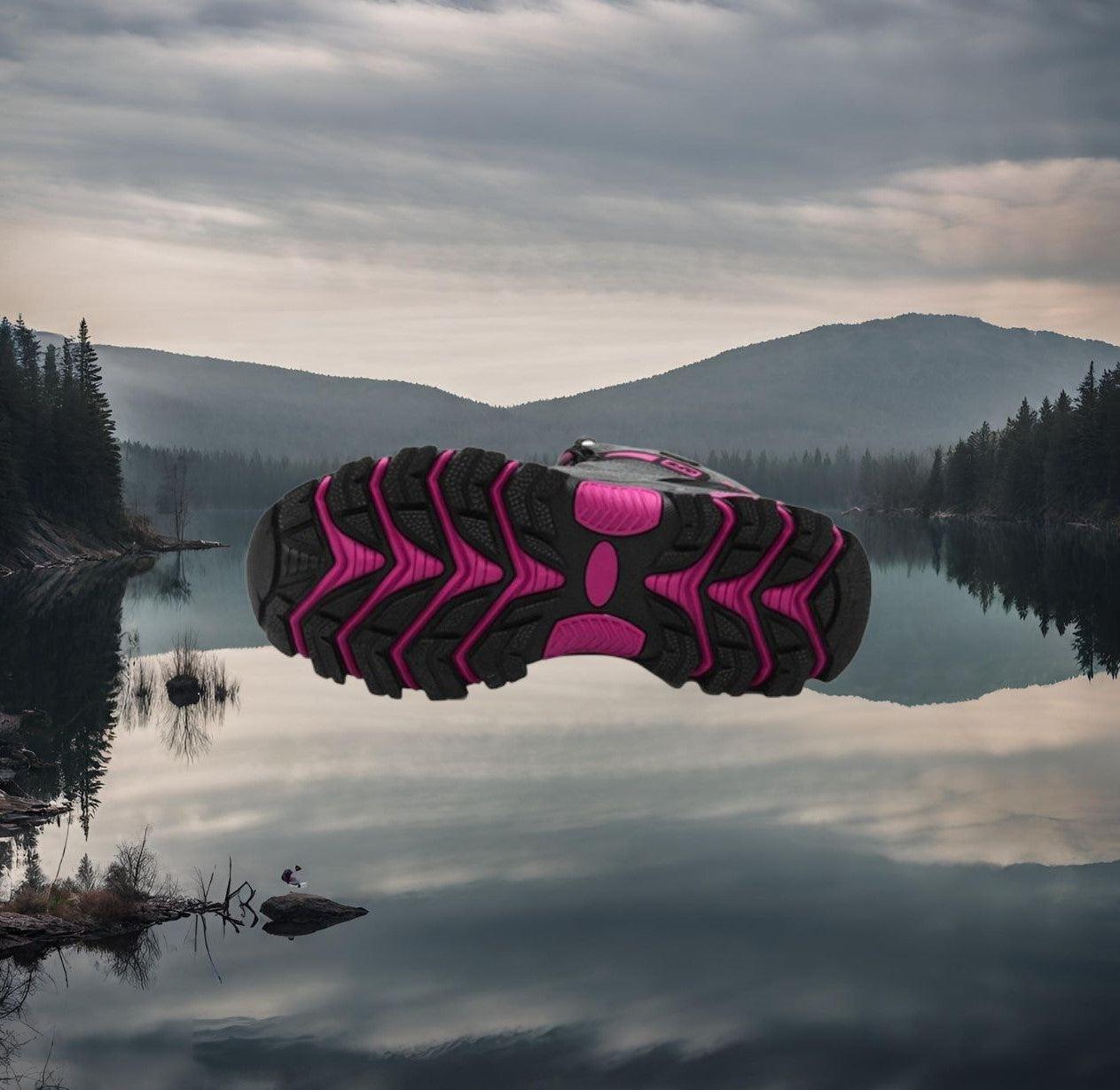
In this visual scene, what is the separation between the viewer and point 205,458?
7677 inches

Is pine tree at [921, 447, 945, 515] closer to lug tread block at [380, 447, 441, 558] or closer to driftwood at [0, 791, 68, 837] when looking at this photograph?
driftwood at [0, 791, 68, 837]

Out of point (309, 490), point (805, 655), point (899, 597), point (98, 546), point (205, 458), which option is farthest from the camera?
point (205, 458)

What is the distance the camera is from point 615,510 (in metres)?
6.12

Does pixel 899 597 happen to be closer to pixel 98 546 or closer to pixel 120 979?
pixel 98 546

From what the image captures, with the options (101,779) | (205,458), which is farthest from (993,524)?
(205,458)

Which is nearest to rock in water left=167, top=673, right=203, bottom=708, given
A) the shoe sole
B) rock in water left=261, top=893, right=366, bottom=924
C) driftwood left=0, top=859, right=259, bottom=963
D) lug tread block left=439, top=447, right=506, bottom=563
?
rock in water left=261, top=893, right=366, bottom=924

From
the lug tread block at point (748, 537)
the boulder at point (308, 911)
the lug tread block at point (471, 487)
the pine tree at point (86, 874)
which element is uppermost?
the lug tread block at point (471, 487)

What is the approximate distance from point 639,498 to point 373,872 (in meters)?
39.5

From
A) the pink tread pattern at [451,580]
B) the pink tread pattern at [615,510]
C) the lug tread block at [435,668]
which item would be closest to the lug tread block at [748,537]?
the pink tread pattern at [615,510]

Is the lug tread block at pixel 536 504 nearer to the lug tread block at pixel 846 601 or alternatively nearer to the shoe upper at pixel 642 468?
the shoe upper at pixel 642 468

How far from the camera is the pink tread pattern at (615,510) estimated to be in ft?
20.1

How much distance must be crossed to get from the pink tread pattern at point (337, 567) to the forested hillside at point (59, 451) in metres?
75.1

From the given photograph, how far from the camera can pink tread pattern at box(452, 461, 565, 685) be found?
607cm

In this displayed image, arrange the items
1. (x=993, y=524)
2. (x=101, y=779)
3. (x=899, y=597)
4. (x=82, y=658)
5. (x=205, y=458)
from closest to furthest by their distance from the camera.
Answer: (x=101, y=779), (x=82, y=658), (x=899, y=597), (x=993, y=524), (x=205, y=458)
